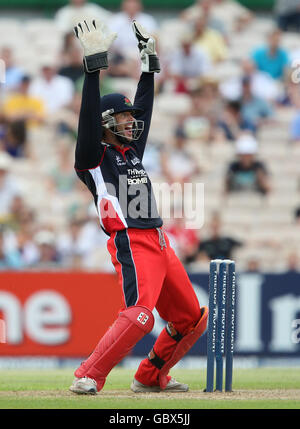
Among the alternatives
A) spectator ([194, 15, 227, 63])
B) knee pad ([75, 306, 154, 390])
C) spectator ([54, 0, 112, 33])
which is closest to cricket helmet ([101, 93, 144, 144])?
knee pad ([75, 306, 154, 390])

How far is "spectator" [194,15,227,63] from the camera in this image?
17266 mm

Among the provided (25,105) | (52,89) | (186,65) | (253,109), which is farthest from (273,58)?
(25,105)

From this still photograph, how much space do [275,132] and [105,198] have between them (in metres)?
9.65

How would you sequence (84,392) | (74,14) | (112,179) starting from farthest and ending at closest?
(74,14)
(112,179)
(84,392)

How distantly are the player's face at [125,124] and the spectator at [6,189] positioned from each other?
7.24 meters

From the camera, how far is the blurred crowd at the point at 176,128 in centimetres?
1388

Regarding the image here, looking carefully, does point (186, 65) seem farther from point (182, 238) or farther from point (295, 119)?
point (182, 238)

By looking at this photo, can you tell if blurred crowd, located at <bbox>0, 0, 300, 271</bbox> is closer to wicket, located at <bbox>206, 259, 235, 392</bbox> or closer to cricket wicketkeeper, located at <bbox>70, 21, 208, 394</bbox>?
cricket wicketkeeper, located at <bbox>70, 21, 208, 394</bbox>

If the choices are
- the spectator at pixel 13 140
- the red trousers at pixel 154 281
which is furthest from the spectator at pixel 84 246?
the red trousers at pixel 154 281

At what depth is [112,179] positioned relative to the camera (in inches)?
274

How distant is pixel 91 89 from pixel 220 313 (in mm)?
1823

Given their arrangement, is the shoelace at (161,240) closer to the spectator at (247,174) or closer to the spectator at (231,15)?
the spectator at (247,174)

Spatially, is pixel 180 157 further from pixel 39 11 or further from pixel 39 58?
pixel 39 11

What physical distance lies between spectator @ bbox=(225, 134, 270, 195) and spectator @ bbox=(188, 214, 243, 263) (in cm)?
120
